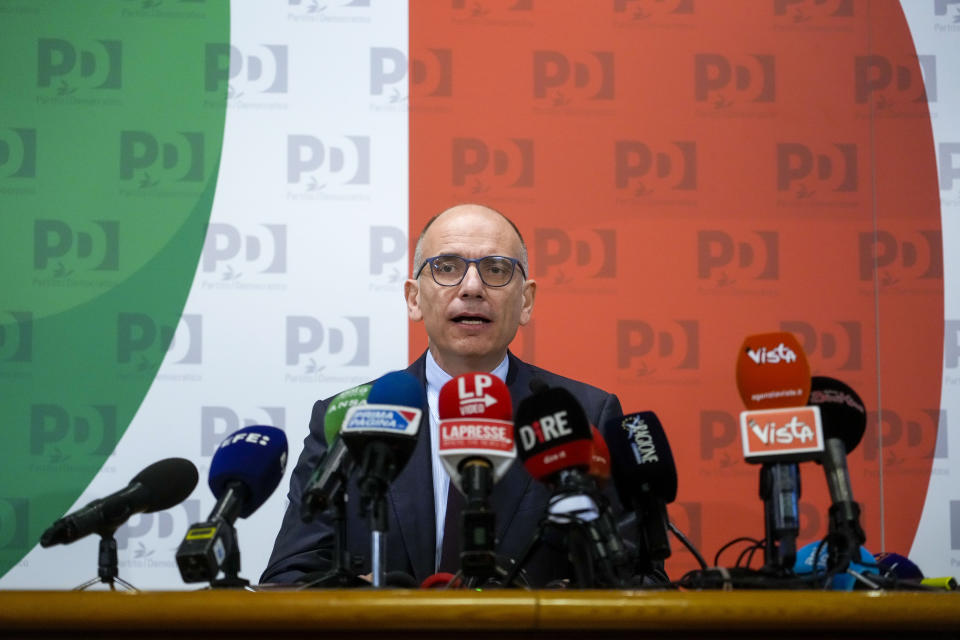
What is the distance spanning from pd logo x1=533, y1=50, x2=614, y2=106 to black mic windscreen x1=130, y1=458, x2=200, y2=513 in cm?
201

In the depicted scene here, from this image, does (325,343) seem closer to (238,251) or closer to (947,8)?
(238,251)

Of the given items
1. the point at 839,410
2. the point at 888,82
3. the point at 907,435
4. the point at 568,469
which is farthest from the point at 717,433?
the point at 568,469

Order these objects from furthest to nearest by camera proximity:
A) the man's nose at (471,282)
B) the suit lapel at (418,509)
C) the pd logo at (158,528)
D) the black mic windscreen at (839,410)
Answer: the pd logo at (158,528) → the man's nose at (471,282) → the suit lapel at (418,509) → the black mic windscreen at (839,410)

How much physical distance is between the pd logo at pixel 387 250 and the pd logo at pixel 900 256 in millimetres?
1620

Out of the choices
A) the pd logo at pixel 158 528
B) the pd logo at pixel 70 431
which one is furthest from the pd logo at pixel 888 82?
the pd logo at pixel 70 431

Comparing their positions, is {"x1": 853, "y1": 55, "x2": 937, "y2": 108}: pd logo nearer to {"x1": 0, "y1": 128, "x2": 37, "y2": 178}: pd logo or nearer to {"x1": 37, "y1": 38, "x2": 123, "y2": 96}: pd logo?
{"x1": 37, "y1": 38, "x2": 123, "y2": 96}: pd logo

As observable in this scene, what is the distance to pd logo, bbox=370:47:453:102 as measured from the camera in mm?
3148

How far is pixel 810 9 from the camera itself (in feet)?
10.6

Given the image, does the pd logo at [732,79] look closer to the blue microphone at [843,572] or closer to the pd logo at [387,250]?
the pd logo at [387,250]

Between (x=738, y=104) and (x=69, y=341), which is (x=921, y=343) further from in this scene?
(x=69, y=341)

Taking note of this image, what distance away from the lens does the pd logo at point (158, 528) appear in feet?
9.70

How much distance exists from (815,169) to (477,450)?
233 centimetres

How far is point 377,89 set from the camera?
10.3 ft

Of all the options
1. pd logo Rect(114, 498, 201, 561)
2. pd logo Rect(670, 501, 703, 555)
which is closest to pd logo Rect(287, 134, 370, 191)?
pd logo Rect(114, 498, 201, 561)
